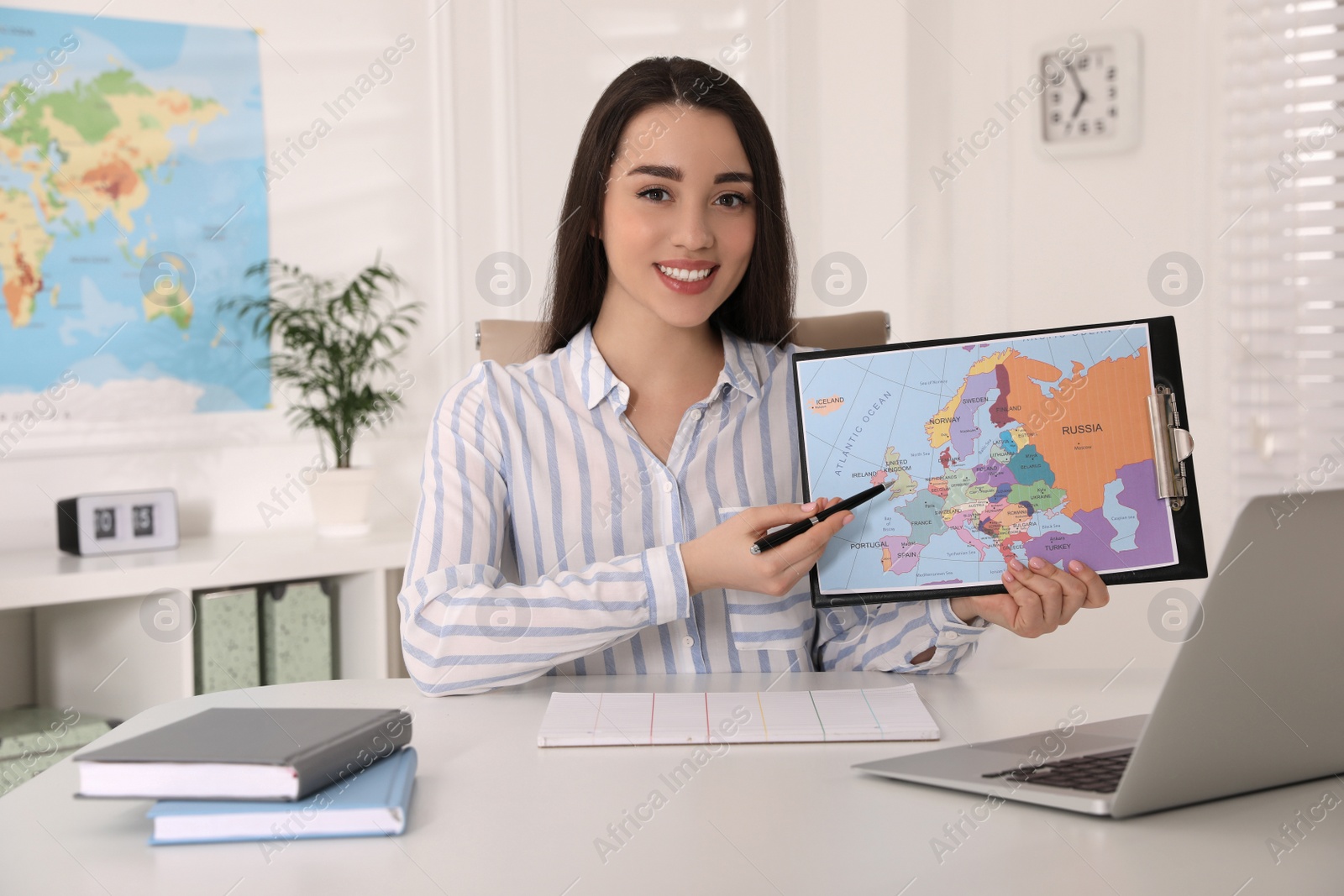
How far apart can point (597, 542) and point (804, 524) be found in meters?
0.37

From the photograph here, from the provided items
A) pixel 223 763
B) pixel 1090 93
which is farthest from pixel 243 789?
pixel 1090 93

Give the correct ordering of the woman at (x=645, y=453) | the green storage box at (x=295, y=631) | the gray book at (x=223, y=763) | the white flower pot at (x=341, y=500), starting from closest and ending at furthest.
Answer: the gray book at (x=223, y=763) → the woman at (x=645, y=453) → the green storage box at (x=295, y=631) → the white flower pot at (x=341, y=500)

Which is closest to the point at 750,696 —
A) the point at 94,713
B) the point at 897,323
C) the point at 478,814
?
the point at 478,814

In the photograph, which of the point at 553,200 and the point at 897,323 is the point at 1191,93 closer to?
the point at 897,323

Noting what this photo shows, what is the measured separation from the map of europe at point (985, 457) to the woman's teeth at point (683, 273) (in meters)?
0.32

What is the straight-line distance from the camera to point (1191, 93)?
286 cm

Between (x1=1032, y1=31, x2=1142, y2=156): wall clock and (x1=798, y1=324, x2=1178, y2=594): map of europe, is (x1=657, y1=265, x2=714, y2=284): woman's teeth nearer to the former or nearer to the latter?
(x1=798, y1=324, x2=1178, y2=594): map of europe

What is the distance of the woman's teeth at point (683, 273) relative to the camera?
1.49 metres

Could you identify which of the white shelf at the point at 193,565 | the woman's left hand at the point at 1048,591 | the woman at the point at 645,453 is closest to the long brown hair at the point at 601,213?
the woman at the point at 645,453

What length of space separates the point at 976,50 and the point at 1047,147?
0.38 meters

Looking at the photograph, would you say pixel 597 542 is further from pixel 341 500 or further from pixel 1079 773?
pixel 341 500

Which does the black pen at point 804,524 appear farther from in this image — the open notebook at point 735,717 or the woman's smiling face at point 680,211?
the woman's smiling face at point 680,211

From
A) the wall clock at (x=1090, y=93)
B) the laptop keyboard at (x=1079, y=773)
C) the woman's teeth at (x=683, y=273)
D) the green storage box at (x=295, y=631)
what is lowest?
the green storage box at (x=295, y=631)

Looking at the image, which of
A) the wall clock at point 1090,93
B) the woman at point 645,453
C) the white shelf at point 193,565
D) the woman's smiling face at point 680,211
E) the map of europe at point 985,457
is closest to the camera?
the map of europe at point 985,457
